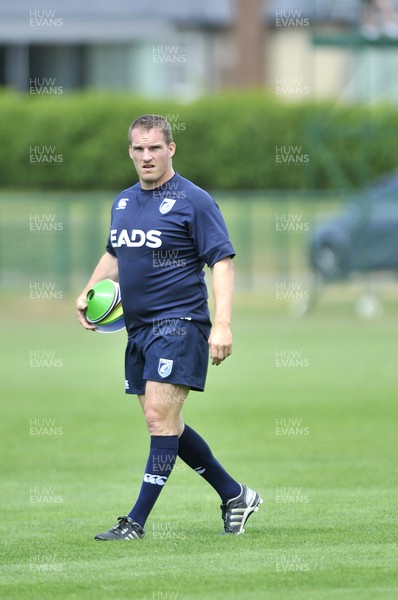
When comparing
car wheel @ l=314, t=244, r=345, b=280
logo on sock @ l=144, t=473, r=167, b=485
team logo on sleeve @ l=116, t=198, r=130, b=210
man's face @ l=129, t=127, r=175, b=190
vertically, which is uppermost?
man's face @ l=129, t=127, r=175, b=190

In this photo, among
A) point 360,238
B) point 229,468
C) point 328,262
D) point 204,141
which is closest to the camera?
point 229,468

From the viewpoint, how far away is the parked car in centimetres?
2845

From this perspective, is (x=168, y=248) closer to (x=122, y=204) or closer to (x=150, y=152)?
(x=122, y=204)

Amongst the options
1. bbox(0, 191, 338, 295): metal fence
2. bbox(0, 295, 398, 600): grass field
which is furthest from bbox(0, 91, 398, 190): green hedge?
bbox(0, 295, 398, 600): grass field

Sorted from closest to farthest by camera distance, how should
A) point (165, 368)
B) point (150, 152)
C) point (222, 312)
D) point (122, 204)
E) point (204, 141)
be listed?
1. point (222, 312)
2. point (165, 368)
3. point (150, 152)
4. point (122, 204)
5. point (204, 141)

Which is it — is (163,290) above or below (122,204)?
below

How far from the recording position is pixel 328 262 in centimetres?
2902

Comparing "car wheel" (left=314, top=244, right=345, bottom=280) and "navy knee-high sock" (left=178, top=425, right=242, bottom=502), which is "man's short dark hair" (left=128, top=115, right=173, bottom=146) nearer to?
"navy knee-high sock" (left=178, top=425, right=242, bottom=502)

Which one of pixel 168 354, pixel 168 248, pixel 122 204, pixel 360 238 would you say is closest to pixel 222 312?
pixel 168 354

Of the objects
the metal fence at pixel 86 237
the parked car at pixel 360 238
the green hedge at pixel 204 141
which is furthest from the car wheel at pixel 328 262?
the green hedge at pixel 204 141

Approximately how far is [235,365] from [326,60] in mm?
27098

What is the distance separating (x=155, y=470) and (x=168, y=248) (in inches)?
47.2

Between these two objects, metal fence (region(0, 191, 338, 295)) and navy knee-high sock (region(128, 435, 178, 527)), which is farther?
metal fence (region(0, 191, 338, 295))

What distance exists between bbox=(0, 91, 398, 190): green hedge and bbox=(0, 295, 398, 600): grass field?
50.4ft
